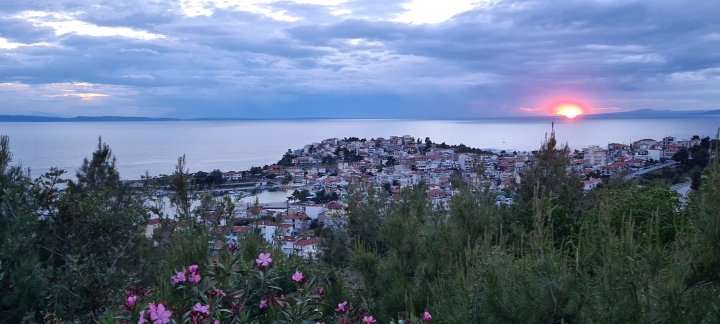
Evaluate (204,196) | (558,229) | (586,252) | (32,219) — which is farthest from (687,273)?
(204,196)

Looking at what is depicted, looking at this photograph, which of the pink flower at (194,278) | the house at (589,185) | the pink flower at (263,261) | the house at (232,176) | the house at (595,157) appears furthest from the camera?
the house at (232,176)

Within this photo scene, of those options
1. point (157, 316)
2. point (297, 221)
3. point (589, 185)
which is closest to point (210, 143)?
point (297, 221)

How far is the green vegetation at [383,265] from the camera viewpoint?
2441 mm

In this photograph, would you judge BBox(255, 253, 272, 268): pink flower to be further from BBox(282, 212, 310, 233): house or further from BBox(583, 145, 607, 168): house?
BBox(583, 145, 607, 168): house

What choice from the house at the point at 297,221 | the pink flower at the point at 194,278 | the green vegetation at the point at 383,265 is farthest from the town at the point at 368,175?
the pink flower at the point at 194,278

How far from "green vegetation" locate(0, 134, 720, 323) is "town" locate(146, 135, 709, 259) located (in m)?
0.57

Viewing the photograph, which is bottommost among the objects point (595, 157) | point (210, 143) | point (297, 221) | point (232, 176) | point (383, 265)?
point (210, 143)

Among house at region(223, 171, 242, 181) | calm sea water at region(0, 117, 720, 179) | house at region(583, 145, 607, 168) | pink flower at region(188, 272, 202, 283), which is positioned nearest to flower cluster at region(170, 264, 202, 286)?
pink flower at region(188, 272, 202, 283)

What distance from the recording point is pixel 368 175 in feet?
74.4

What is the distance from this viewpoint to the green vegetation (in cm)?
244

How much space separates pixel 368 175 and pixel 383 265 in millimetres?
18471

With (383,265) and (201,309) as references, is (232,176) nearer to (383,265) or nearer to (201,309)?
(383,265)

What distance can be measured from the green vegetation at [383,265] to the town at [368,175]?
1.88ft

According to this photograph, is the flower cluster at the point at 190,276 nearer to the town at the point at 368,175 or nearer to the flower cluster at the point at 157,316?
the flower cluster at the point at 157,316
